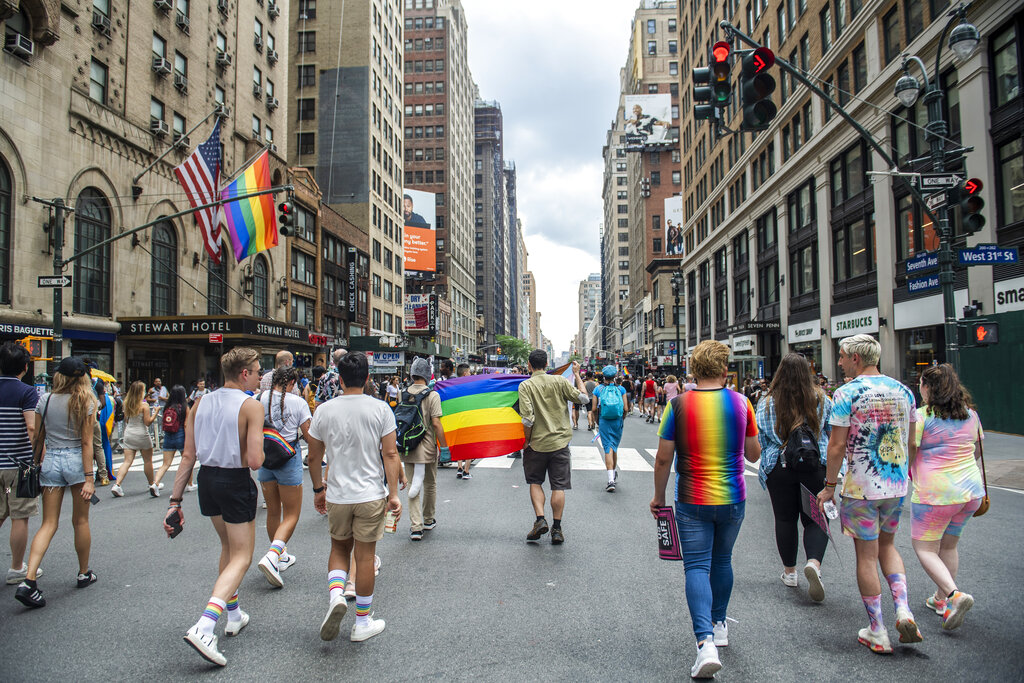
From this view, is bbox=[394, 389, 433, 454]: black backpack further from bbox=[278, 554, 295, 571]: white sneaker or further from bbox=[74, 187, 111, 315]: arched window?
bbox=[74, 187, 111, 315]: arched window

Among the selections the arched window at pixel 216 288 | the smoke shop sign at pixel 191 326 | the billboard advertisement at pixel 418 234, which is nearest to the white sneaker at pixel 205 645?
the smoke shop sign at pixel 191 326

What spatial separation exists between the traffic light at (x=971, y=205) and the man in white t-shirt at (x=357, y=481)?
37.1 feet

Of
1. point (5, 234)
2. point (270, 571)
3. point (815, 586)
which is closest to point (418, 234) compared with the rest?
point (5, 234)

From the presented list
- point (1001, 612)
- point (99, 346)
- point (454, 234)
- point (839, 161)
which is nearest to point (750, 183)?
point (839, 161)

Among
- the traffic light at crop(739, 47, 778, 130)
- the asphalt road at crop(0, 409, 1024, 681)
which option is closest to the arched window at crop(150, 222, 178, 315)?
the asphalt road at crop(0, 409, 1024, 681)

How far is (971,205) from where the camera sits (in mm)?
11125

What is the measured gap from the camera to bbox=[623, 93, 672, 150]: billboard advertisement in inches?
3469

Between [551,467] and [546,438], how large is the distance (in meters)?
0.34

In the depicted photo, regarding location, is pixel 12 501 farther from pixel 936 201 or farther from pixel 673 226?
pixel 673 226

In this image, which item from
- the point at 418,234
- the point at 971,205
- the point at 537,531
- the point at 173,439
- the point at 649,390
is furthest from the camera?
the point at 418,234

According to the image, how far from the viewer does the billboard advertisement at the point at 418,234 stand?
71.4 meters

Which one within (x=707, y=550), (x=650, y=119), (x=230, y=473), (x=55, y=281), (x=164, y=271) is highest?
(x=650, y=119)

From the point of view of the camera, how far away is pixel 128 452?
33.0 ft

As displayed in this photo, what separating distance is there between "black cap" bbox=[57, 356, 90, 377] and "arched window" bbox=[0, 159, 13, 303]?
1904cm
